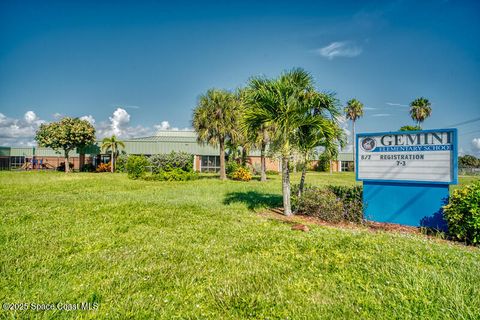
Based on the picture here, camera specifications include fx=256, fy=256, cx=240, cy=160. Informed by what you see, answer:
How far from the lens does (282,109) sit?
8398mm

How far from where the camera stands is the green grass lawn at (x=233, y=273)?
120 inches

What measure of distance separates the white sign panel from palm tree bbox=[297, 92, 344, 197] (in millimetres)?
954

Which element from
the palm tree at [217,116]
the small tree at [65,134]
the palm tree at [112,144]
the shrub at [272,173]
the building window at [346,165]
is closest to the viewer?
the palm tree at [217,116]

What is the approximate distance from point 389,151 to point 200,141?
1980 cm

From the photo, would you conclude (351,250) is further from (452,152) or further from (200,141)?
(200,141)

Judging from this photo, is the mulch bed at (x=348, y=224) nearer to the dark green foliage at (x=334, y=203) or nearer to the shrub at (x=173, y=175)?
the dark green foliage at (x=334, y=203)

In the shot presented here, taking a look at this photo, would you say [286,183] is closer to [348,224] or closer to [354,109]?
[348,224]

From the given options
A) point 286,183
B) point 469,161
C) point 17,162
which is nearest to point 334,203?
point 286,183

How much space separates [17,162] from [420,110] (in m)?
76.5

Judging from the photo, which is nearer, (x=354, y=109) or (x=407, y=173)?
(x=407, y=173)

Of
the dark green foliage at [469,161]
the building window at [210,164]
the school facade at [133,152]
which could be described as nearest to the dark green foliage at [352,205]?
the school facade at [133,152]

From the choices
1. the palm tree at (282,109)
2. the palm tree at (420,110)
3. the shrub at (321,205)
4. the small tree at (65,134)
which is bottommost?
the shrub at (321,205)

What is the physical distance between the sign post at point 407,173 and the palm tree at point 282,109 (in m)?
2.35

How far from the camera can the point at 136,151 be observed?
41500 millimetres
